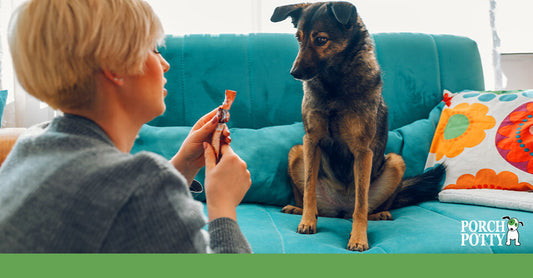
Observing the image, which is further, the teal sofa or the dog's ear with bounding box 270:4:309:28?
the teal sofa

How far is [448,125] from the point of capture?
1.52 m

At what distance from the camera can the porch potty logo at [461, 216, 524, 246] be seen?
0.98m

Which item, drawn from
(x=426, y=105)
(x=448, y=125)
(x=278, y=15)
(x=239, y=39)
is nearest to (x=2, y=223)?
(x=278, y=15)

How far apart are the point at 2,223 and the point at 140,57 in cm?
25

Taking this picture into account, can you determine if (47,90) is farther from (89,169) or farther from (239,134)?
(239,134)

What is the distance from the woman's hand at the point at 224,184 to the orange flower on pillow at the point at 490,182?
1.10 metres

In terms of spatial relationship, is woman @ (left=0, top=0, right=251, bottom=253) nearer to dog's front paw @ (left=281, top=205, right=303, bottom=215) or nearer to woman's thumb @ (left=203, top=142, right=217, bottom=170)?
woman's thumb @ (left=203, top=142, right=217, bottom=170)

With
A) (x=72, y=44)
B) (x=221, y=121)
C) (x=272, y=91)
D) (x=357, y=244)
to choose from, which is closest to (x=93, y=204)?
(x=72, y=44)

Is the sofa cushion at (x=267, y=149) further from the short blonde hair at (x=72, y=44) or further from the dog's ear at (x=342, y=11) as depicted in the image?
the short blonde hair at (x=72, y=44)

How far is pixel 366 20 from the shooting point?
1984 millimetres

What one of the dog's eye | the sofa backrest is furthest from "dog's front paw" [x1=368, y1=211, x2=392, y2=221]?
the dog's eye

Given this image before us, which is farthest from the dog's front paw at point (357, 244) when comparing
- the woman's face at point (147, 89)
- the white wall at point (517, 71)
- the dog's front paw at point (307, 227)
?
the white wall at point (517, 71)

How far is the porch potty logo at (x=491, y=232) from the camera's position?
98 centimetres

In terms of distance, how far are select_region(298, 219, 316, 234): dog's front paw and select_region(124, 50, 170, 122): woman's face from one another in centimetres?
76
